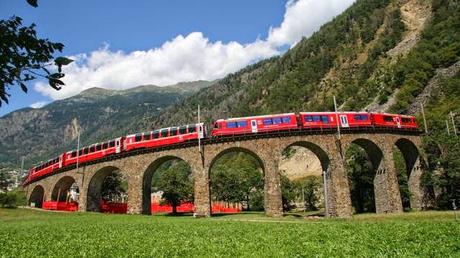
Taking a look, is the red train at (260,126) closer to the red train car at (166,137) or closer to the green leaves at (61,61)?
the red train car at (166,137)

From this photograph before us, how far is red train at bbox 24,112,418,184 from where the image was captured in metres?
39.7

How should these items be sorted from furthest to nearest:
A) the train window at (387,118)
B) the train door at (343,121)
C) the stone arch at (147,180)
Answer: the train window at (387,118) → the stone arch at (147,180) → the train door at (343,121)

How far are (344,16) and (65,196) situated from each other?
406 feet

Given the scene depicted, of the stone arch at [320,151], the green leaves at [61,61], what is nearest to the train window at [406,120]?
the stone arch at [320,151]

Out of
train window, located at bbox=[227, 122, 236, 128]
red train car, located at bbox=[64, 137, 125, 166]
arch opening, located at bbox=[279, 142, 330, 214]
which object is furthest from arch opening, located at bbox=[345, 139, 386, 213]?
red train car, located at bbox=[64, 137, 125, 166]

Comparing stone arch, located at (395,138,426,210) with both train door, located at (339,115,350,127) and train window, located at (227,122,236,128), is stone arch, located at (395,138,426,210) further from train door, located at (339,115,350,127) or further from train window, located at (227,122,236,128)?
train window, located at (227,122,236,128)

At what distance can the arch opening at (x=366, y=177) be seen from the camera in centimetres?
4269

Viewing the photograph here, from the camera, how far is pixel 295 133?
39.6m

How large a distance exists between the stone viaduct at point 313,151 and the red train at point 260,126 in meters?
1.02

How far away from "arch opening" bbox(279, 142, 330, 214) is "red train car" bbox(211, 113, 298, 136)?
2.51 meters

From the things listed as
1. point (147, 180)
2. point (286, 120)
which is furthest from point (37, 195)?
point (286, 120)

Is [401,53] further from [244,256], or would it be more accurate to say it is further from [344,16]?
[244,256]

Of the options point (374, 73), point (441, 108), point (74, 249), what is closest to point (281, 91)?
point (374, 73)

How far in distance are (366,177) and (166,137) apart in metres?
24.9
